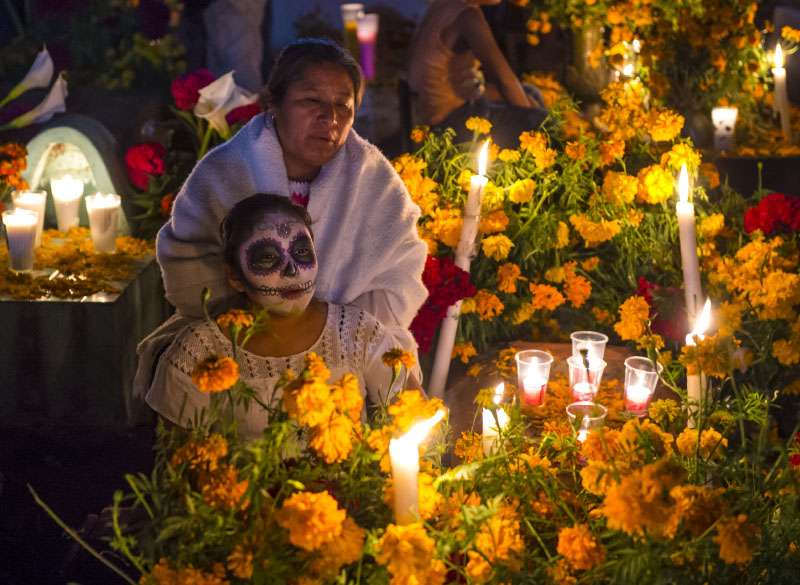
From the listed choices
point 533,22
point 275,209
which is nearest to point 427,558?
point 275,209

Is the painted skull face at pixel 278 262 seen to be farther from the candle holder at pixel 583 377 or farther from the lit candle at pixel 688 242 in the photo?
the lit candle at pixel 688 242

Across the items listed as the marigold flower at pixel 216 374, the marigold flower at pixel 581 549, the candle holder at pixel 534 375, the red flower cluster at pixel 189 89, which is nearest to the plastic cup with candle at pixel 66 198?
the red flower cluster at pixel 189 89

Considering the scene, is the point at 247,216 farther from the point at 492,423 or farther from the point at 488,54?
the point at 488,54

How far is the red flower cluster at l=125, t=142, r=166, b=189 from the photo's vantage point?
12.9 feet

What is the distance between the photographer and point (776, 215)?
2.58m

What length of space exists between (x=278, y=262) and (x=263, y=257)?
0.04m

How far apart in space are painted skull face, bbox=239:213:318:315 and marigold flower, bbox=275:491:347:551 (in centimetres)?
84

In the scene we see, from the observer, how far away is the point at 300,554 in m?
1.24

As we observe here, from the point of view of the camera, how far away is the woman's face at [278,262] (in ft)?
6.51

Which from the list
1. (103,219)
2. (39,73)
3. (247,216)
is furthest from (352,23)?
(247,216)

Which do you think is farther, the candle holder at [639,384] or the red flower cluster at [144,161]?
the red flower cluster at [144,161]

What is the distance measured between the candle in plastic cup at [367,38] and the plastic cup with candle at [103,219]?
355cm

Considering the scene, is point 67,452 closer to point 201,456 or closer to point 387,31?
point 201,456

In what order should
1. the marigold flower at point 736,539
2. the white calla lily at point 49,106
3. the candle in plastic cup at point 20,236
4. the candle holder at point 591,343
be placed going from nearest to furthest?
the marigold flower at point 736,539 → the candle holder at point 591,343 → the candle in plastic cup at point 20,236 → the white calla lily at point 49,106
